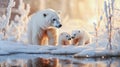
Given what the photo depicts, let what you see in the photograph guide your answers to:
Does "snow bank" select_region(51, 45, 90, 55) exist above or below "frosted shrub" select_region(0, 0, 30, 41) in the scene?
below

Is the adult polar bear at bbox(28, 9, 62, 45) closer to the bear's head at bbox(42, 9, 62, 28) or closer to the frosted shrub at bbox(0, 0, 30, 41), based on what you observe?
the bear's head at bbox(42, 9, 62, 28)

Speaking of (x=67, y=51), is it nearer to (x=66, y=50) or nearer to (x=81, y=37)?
(x=66, y=50)

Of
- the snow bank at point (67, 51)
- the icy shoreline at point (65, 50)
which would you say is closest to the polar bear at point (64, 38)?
the icy shoreline at point (65, 50)

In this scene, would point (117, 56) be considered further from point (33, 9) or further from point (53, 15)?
point (33, 9)

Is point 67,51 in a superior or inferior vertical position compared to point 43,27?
inferior

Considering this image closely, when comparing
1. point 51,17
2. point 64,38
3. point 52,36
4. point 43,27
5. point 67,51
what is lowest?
point 67,51

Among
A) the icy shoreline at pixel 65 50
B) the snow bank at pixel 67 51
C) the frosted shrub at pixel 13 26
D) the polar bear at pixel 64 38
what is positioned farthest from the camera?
the polar bear at pixel 64 38

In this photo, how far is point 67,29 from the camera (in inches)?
690

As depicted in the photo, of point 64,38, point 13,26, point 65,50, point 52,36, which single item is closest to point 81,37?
point 64,38

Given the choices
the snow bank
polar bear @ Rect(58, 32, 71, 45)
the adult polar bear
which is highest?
the adult polar bear

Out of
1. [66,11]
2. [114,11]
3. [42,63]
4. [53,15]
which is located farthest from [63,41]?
[66,11]

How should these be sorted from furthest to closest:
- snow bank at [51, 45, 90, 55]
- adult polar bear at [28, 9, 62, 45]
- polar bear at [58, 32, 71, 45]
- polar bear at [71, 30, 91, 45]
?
polar bear at [71, 30, 91, 45], polar bear at [58, 32, 71, 45], adult polar bear at [28, 9, 62, 45], snow bank at [51, 45, 90, 55]

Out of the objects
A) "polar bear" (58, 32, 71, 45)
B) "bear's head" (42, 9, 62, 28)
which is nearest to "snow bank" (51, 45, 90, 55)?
"bear's head" (42, 9, 62, 28)

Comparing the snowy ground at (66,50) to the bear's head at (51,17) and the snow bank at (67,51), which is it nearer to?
the snow bank at (67,51)
